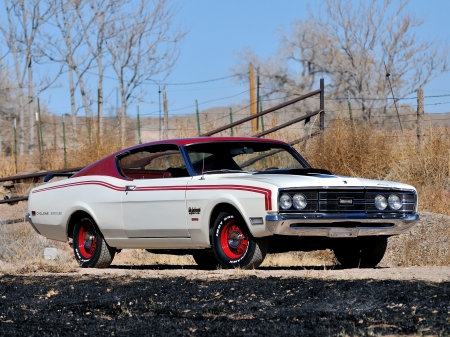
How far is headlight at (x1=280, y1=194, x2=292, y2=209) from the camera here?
935cm

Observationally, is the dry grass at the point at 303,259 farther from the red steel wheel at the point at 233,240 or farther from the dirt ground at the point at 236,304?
the dirt ground at the point at 236,304

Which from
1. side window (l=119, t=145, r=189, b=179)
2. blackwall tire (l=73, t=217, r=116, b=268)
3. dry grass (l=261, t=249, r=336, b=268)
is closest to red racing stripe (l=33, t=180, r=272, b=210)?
side window (l=119, t=145, r=189, b=179)

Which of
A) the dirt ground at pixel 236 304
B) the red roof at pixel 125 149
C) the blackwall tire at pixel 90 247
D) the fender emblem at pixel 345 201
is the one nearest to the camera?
the dirt ground at pixel 236 304

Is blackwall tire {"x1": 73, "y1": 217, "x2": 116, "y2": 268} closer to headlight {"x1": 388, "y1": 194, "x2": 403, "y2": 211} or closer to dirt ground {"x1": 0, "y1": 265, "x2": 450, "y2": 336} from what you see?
dirt ground {"x1": 0, "y1": 265, "x2": 450, "y2": 336}

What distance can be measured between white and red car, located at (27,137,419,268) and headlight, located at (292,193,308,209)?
1 cm

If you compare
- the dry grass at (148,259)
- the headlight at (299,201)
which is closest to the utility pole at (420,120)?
the dry grass at (148,259)

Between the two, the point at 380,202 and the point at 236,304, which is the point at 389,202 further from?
the point at 236,304

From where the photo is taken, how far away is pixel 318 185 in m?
9.45

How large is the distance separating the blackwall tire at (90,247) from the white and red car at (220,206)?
13mm

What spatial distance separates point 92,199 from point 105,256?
0.73 m

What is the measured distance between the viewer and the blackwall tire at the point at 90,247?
1159 cm

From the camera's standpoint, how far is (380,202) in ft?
A: 32.5

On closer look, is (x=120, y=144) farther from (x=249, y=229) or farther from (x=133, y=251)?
(x=249, y=229)

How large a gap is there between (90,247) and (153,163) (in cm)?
145
